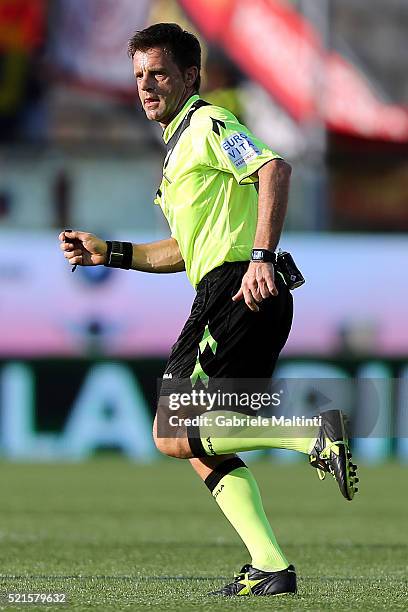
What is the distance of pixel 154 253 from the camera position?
5.88 metres

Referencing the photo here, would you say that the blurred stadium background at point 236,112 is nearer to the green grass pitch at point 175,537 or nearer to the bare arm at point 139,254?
the green grass pitch at point 175,537

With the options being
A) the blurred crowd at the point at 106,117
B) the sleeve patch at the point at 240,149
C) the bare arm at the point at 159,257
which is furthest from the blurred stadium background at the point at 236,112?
the sleeve patch at the point at 240,149

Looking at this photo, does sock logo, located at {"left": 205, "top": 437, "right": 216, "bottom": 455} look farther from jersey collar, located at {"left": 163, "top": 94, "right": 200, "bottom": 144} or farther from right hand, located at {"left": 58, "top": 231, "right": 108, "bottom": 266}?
jersey collar, located at {"left": 163, "top": 94, "right": 200, "bottom": 144}

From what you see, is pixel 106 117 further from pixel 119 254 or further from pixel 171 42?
pixel 171 42

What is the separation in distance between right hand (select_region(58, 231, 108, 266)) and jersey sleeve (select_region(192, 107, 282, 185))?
63cm

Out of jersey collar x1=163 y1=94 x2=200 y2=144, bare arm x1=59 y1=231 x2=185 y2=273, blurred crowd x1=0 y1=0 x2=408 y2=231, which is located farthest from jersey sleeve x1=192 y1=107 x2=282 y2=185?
blurred crowd x1=0 y1=0 x2=408 y2=231

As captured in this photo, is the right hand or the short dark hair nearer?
the short dark hair

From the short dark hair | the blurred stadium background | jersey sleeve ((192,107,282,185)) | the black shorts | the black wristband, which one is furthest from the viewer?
the blurred stadium background

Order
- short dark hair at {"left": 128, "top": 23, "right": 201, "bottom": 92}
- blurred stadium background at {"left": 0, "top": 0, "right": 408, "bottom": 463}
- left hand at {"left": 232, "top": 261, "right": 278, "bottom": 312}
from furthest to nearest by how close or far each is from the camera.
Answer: blurred stadium background at {"left": 0, "top": 0, "right": 408, "bottom": 463}
short dark hair at {"left": 128, "top": 23, "right": 201, "bottom": 92}
left hand at {"left": 232, "top": 261, "right": 278, "bottom": 312}

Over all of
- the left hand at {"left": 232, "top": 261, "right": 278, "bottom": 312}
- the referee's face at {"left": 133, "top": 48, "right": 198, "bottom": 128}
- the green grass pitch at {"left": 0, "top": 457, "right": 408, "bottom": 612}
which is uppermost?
the referee's face at {"left": 133, "top": 48, "right": 198, "bottom": 128}

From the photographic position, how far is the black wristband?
581 centimetres

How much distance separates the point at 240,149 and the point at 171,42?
0.51 m

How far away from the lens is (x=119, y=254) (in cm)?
583

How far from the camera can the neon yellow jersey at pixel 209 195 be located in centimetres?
532
